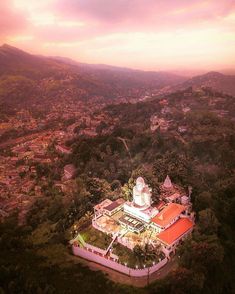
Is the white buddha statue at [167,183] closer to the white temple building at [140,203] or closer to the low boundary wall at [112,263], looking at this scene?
the white temple building at [140,203]

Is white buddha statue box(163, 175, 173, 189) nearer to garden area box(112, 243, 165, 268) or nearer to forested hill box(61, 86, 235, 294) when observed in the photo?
forested hill box(61, 86, 235, 294)

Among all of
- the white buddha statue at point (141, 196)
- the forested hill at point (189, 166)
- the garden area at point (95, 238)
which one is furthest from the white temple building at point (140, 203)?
the garden area at point (95, 238)

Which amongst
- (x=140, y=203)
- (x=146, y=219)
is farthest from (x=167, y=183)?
(x=146, y=219)

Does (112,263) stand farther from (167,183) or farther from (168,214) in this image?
(167,183)

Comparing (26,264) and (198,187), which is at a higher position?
(198,187)

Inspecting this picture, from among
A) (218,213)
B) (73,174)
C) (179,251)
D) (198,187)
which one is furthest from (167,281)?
(73,174)

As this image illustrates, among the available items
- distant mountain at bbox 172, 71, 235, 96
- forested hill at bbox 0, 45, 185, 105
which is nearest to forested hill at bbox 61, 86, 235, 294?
distant mountain at bbox 172, 71, 235, 96

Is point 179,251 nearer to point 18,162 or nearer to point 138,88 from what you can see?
point 18,162
